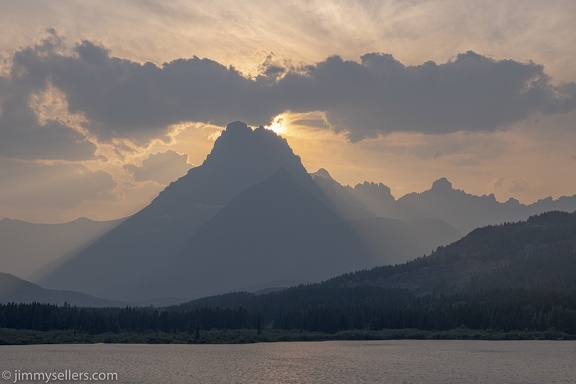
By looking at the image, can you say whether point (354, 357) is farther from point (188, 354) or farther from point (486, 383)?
point (486, 383)

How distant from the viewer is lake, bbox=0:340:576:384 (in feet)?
433

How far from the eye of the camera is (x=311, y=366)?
520 feet

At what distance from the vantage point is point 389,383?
124 m

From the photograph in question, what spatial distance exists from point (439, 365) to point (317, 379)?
34.7 m

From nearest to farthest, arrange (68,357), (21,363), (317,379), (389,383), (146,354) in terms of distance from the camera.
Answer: (389,383) → (317,379) → (21,363) → (68,357) → (146,354)

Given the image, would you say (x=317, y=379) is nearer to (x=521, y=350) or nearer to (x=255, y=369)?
(x=255, y=369)

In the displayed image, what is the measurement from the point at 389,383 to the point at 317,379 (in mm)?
14059

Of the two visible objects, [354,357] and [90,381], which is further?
[354,357]

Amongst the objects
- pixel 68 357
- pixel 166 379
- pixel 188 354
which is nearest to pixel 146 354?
Answer: pixel 188 354

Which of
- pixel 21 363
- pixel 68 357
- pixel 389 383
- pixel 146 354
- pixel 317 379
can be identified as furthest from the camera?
pixel 146 354

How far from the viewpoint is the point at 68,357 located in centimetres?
17338

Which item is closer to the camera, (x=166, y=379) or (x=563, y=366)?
(x=166, y=379)

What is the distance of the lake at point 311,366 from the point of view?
132m

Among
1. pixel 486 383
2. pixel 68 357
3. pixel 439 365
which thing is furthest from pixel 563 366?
pixel 68 357
